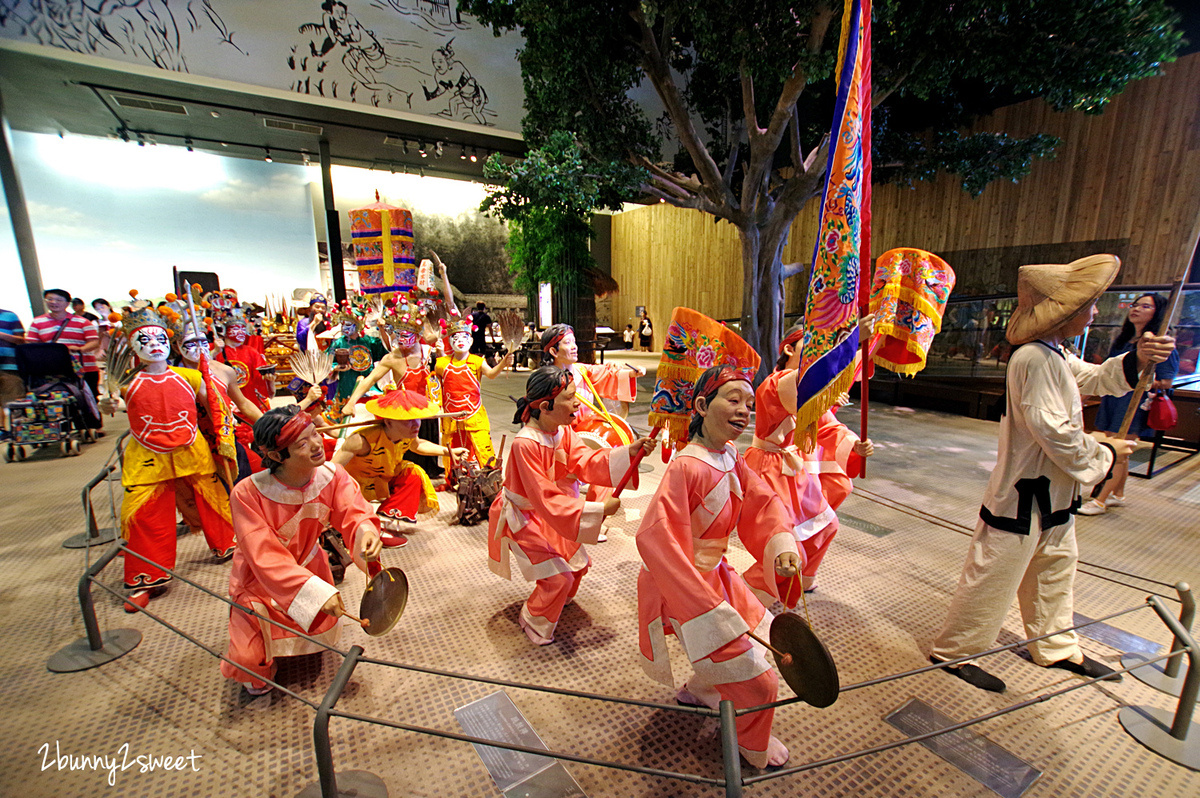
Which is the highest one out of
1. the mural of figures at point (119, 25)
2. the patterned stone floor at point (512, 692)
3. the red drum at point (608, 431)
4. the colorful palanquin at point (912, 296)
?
the mural of figures at point (119, 25)

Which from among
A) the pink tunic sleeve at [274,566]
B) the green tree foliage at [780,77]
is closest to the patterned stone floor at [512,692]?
the pink tunic sleeve at [274,566]

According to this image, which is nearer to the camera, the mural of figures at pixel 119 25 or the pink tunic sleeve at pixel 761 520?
the pink tunic sleeve at pixel 761 520

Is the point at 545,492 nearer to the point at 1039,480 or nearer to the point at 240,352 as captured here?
the point at 1039,480

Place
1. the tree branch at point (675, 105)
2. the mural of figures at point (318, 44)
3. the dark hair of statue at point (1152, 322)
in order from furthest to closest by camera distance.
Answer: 1. the mural of figures at point (318, 44)
2. the tree branch at point (675, 105)
3. the dark hair of statue at point (1152, 322)

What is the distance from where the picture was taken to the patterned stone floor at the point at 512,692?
1701 millimetres

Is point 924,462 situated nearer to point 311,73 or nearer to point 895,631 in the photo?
point 895,631

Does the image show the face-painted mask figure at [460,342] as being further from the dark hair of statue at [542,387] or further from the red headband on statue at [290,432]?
the red headband on statue at [290,432]

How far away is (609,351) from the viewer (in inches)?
641

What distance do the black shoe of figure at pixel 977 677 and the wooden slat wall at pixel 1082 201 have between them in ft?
23.9

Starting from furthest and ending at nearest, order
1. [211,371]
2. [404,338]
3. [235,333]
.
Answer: [235,333]
[404,338]
[211,371]

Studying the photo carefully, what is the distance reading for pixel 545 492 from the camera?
220 centimetres

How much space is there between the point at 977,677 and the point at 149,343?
4359mm

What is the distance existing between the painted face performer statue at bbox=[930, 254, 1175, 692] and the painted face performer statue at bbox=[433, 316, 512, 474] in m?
3.34

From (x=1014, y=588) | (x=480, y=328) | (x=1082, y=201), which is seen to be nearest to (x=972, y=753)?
(x=1014, y=588)
